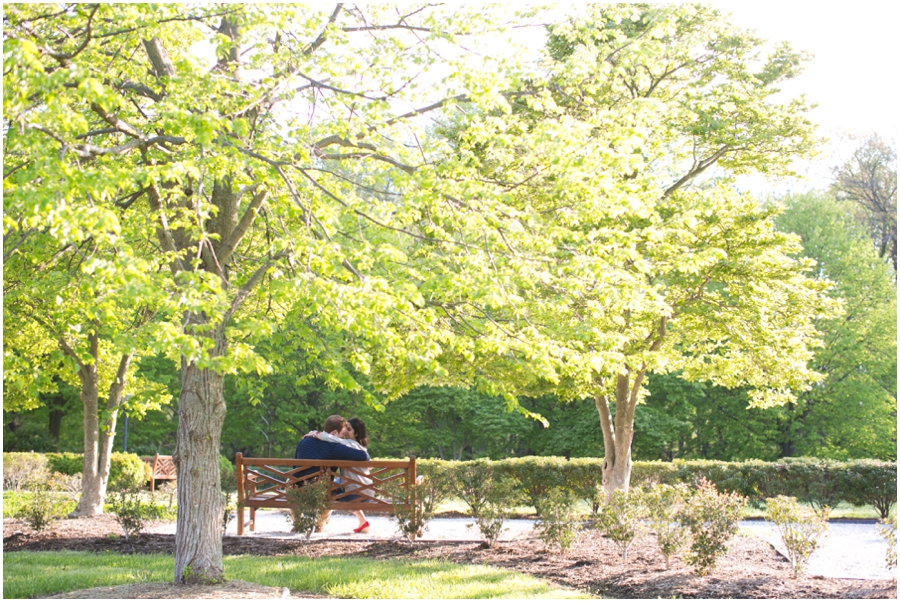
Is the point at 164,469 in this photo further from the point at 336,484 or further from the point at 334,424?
the point at 336,484

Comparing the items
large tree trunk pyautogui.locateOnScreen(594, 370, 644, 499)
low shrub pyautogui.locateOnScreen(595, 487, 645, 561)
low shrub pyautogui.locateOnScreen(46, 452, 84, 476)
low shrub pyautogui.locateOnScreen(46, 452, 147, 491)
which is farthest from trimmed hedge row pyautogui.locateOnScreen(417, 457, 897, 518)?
low shrub pyautogui.locateOnScreen(46, 452, 84, 476)

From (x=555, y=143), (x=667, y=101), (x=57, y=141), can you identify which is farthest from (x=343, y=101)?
(x=667, y=101)

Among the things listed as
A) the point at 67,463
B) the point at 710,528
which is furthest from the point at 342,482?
the point at 67,463

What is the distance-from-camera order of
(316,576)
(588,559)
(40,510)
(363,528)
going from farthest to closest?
(363,528) < (40,510) < (588,559) < (316,576)

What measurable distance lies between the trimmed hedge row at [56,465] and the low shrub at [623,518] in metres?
11.7

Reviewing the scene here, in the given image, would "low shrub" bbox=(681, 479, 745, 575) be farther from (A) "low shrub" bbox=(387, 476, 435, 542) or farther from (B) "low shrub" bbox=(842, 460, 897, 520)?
(B) "low shrub" bbox=(842, 460, 897, 520)

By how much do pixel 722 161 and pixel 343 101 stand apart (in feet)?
27.0

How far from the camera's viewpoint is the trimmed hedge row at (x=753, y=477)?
15078mm

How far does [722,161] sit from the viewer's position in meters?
12.8

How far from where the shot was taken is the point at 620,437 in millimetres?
12883

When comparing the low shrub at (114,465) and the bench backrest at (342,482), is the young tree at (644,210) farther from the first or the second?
the low shrub at (114,465)

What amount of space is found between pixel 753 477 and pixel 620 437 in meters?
4.52

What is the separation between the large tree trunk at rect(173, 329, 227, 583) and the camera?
289 inches

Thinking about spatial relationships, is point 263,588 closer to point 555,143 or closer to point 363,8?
point 555,143
